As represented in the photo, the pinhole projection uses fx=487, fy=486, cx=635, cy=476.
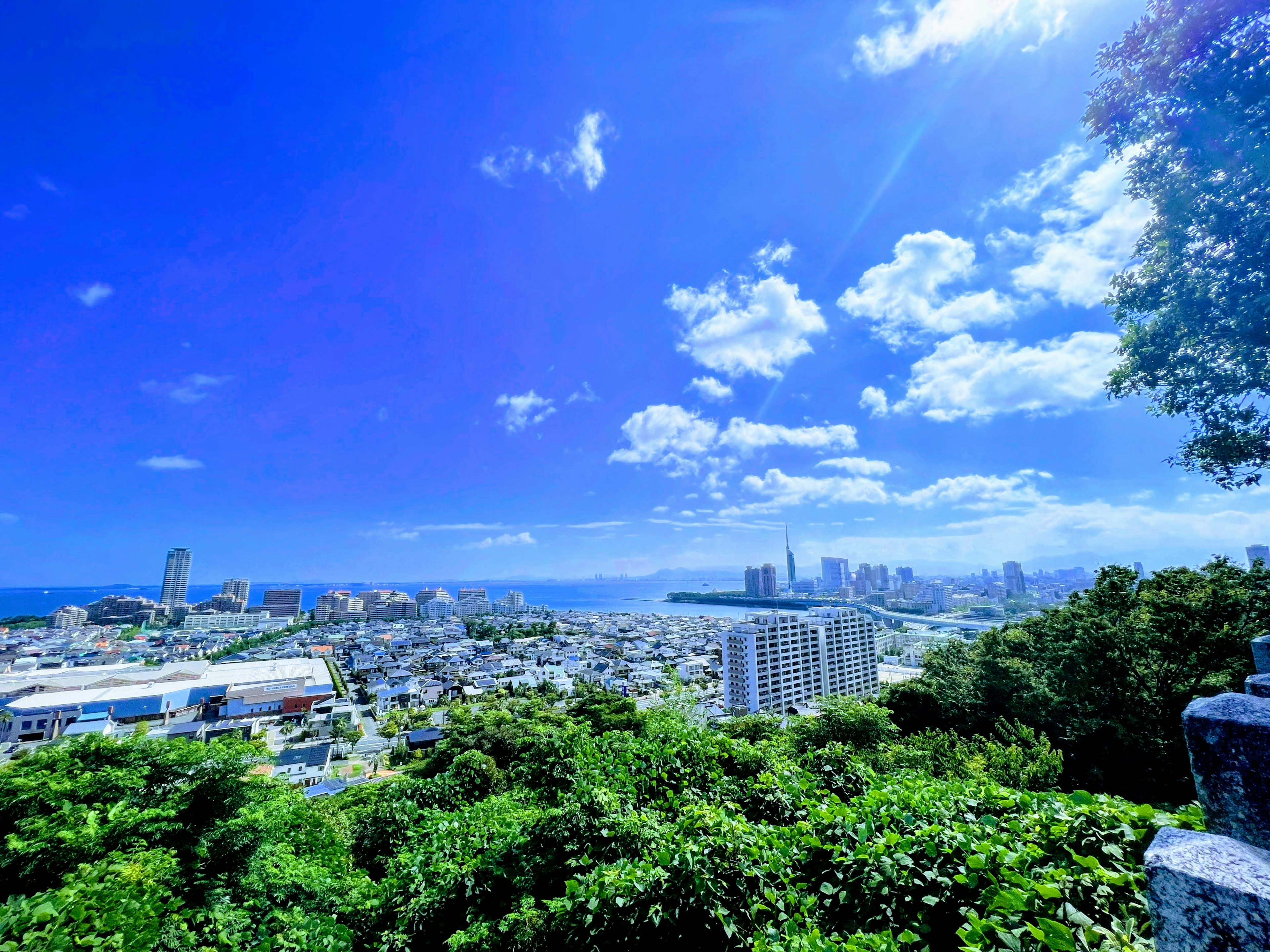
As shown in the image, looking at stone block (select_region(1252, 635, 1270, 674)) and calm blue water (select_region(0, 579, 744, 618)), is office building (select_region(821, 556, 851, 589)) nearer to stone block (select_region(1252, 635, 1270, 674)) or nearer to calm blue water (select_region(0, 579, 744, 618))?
calm blue water (select_region(0, 579, 744, 618))

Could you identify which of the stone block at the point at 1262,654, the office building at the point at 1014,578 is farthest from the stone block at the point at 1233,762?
the office building at the point at 1014,578

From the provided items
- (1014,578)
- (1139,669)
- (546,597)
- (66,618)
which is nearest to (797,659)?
(1139,669)

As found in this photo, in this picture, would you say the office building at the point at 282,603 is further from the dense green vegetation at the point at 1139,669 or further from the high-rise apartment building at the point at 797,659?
the dense green vegetation at the point at 1139,669

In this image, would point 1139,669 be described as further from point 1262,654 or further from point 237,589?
point 237,589

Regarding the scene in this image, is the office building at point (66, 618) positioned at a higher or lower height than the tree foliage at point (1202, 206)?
lower

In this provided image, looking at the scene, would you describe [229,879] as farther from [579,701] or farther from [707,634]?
[707,634]

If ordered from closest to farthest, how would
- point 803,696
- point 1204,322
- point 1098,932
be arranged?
point 1098,932 < point 1204,322 < point 803,696

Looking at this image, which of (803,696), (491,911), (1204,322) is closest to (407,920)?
(491,911)
